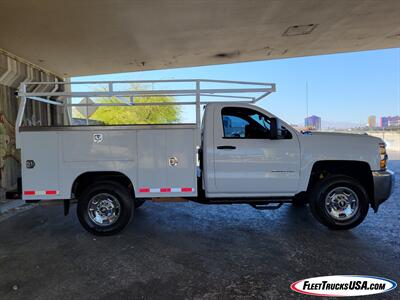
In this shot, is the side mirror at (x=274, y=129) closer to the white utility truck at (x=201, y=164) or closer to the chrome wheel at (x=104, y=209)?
the white utility truck at (x=201, y=164)

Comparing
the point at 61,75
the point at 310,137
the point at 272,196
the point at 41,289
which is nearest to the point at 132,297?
the point at 41,289

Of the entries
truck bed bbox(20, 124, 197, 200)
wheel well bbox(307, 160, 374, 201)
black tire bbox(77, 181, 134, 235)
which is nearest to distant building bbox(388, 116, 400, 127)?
wheel well bbox(307, 160, 374, 201)

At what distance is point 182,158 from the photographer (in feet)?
16.8

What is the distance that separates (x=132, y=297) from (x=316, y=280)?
2079 millimetres

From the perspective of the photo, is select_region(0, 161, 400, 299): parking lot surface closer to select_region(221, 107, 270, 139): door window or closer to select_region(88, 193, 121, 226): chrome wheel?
select_region(88, 193, 121, 226): chrome wheel

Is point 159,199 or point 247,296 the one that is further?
point 159,199

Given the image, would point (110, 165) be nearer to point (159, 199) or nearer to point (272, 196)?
point (159, 199)

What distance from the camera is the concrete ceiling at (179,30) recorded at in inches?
245

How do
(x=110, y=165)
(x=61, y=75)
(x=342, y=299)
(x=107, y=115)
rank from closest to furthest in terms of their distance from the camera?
(x=342, y=299) → (x=110, y=165) → (x=61, y=75) → (x=107, y=115)

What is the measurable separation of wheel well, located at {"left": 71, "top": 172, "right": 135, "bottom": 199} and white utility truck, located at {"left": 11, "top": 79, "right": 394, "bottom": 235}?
2cm

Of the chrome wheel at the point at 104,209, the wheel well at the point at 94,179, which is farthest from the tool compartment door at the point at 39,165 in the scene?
the chrome wheel at the point at 104,209

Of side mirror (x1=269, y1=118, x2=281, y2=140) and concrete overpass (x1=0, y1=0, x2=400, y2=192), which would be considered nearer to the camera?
side mirror (x1=269, y1=118, x2=281, y2=140)

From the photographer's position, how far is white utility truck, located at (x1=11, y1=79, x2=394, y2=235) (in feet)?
16.6

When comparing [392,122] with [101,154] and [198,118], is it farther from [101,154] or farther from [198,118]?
[101,154]
